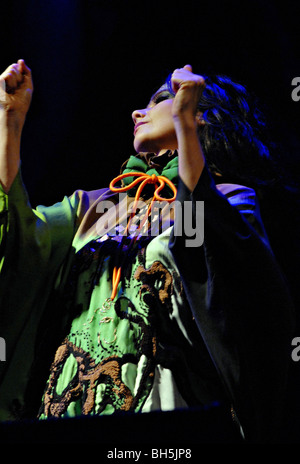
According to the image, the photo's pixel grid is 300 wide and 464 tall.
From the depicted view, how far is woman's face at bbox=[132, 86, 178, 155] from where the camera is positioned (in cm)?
143

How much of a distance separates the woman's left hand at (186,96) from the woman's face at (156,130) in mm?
252

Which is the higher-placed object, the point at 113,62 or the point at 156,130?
the point at 113,62

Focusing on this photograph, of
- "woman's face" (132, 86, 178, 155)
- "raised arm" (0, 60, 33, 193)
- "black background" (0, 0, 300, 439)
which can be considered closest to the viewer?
"raised arm" (0, 60, 33, 193)

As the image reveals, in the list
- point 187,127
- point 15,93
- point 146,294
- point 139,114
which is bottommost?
point 146,294

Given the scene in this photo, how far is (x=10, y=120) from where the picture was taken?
4.03 ft

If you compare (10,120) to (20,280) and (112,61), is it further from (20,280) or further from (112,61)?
(112,61)

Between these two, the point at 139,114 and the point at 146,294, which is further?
the point at 139,114

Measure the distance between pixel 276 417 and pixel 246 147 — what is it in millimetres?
677

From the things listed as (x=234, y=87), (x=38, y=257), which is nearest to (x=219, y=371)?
(x=38, y=257)

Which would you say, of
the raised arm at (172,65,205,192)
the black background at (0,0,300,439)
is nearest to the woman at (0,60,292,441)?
the raised arm at (172,65,205,192)

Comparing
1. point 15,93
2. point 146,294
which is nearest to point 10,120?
point 15,93

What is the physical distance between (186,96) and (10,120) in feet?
1.15

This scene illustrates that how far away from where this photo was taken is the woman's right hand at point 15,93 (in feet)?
4.06

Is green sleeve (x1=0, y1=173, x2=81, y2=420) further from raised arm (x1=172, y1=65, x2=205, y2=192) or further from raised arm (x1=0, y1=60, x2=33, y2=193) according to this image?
raised arm (x1=172, y1=65, x2=205, y2=192)
